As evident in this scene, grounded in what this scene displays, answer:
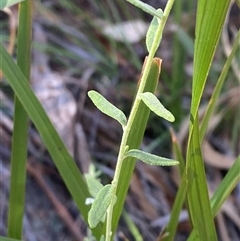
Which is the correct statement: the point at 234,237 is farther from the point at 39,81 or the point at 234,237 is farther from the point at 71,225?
the point at 39,81

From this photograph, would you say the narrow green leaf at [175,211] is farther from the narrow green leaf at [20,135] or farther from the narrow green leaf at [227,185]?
the narrow green leaf at [20,135]

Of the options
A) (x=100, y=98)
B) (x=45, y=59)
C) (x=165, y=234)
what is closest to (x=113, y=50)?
(x=45, y=59)

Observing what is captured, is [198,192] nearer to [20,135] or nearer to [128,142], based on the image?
[128,142]

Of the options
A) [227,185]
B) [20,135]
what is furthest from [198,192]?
[20,135]

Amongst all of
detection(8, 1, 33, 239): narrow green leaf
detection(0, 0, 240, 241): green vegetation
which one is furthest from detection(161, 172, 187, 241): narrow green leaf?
detection(8, 1, 33, 239): narrow green leaf

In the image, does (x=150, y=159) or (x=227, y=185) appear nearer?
(x=150, y=159)

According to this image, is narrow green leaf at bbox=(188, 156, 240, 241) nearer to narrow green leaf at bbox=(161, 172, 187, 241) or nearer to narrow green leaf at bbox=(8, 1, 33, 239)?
narrow green leaf at bbox=(161, 172, 187, 241)

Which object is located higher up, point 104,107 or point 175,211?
point 104,107

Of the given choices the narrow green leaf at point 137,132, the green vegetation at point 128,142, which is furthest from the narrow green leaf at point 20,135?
the narrow green leaf at point 137,132
